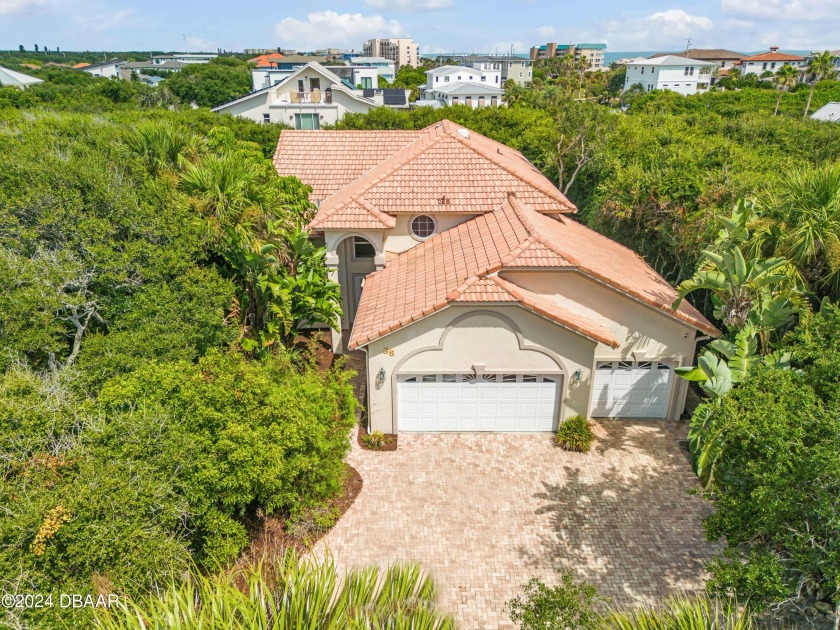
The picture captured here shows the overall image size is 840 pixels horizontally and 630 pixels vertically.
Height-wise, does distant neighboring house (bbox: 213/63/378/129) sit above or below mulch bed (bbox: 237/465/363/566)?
above

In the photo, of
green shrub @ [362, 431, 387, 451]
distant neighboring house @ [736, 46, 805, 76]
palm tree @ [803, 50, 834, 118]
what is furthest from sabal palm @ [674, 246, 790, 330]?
distant neighboring house @ [736, 46, 805, 76]

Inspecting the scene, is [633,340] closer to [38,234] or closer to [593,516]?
[593,516]

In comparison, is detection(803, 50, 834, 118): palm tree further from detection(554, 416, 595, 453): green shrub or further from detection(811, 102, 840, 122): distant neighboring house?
detection(554, 416, 595, 453): green shrub

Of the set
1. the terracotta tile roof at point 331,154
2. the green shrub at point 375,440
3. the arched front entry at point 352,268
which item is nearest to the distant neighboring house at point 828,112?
the terracotta tile roof at point 331,154

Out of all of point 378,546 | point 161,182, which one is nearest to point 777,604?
point 378,546

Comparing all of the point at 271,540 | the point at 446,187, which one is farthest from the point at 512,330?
the point at 271,540

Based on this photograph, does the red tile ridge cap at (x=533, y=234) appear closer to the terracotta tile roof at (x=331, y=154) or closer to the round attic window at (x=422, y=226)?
A: the round attic window at (x=422, y=226)

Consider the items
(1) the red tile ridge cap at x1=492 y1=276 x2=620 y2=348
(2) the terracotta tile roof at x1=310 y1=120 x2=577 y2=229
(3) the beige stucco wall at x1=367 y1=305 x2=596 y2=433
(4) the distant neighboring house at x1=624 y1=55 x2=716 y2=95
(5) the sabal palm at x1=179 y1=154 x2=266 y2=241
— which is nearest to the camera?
(1) the red tile ridge cap at x1=492 y1=276 x2=620 y2=348
